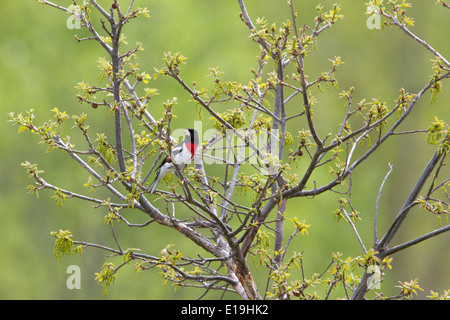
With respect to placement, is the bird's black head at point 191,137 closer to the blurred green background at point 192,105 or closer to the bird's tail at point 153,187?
the bird's tail at point 153,187

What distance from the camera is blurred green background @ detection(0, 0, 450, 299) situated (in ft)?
43.9

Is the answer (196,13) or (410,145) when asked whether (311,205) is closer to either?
(410,145)

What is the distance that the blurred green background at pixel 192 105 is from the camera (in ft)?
43.9

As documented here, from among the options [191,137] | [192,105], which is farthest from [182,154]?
[192,105]

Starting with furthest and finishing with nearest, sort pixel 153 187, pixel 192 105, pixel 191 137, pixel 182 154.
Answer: pixel 192 105 < pixel 191 137 < pixel 153 187 < pixel 182 154

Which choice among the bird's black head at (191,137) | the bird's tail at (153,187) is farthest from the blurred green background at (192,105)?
the bird's tail at (153,187)

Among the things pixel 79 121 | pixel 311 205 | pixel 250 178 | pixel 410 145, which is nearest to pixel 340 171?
pixel 250 178

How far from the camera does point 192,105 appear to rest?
13086 millimetres

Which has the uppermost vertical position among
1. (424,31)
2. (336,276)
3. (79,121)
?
(424,31)

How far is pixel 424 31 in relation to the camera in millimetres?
13719

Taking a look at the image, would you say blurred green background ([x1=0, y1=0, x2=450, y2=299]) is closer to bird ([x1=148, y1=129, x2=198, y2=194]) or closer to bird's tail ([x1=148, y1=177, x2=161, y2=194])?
bird ([x1=148, y1=129, x2=198, y2=194])

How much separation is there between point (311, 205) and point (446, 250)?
10.6 ft

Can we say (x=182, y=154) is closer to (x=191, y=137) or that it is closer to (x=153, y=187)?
(x=153, y=187)

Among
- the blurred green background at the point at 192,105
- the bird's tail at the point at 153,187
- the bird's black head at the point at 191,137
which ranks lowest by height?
the bird's tail at the point at 153,187
